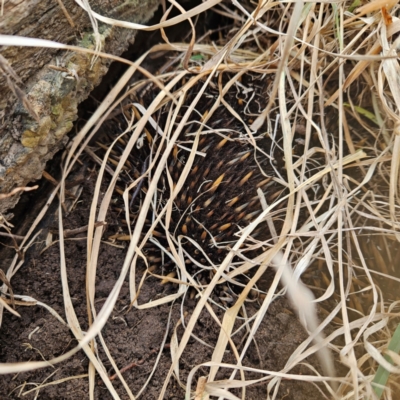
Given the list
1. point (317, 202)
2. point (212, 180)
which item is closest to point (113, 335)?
point (212, 180)

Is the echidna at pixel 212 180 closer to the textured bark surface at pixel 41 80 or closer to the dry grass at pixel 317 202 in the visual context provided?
the dry grass at pixel 317 202

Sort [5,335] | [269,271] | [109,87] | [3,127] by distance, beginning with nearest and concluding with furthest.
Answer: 1. [3,127]
2. [5,335]
3. [269,271]
4. [109,87]

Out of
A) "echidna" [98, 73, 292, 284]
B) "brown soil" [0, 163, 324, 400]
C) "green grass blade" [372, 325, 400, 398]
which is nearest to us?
"green grass blade" [372, 325, 400, 398]

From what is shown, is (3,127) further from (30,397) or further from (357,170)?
(357,170)

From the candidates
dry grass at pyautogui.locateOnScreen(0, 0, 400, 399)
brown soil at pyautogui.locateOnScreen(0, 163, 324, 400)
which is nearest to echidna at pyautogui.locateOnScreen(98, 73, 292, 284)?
dry grass at pyautogui.locateOnScreen(0, 0, 400, 399)

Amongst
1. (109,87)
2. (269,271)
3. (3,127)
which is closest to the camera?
(3,127)

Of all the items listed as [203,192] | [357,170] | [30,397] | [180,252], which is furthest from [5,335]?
[357,170]

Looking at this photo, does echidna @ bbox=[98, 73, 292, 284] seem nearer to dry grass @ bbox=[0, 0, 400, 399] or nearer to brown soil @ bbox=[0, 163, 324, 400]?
dry grass @ bbox=[0, 0, 400, 399]
